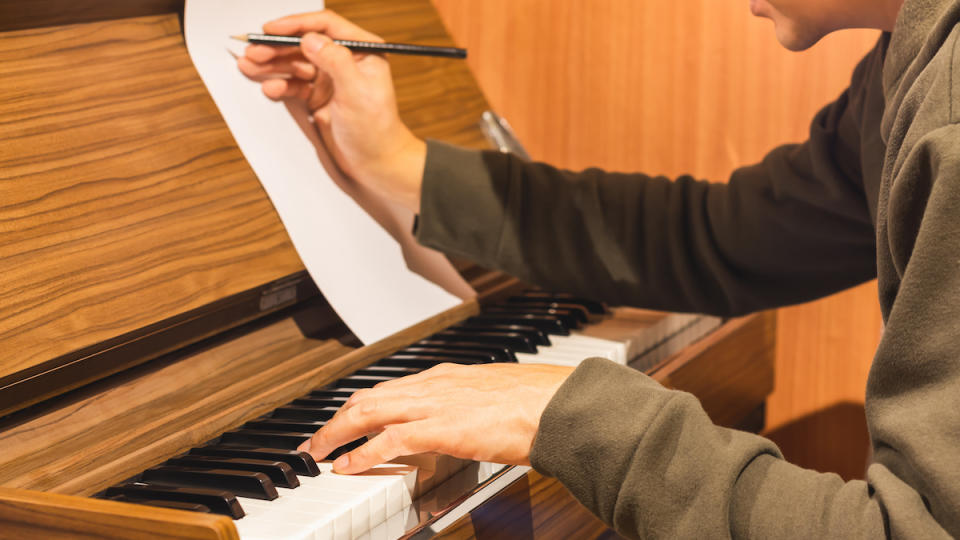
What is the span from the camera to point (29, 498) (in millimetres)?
663

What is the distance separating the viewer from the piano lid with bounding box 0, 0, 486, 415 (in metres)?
0.85

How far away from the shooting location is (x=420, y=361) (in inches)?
39.6

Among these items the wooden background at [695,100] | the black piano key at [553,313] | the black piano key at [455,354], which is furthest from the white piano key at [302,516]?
the wooden background at [695,100]

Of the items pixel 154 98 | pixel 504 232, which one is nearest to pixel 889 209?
pixel 504 232

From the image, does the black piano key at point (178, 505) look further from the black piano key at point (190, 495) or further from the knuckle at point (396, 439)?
the knuckle at point (396, 439)

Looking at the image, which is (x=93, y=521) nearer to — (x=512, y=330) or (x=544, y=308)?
(x=512, y=330)

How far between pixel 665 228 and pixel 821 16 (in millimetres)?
439

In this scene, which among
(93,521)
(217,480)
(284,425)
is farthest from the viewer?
(284,425)

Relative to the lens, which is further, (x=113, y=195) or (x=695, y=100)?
(x=695, y=100)

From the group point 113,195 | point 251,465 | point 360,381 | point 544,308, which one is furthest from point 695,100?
point 251,465

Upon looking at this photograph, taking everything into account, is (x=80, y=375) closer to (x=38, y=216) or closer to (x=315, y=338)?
(x=38, y=216)

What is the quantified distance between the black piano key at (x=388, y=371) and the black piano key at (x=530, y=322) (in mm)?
185

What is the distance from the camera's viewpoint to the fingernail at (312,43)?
44.9 inches

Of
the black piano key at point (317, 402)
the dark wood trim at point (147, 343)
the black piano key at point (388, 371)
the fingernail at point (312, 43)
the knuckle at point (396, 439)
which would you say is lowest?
the black piano key at point (388, 371)
